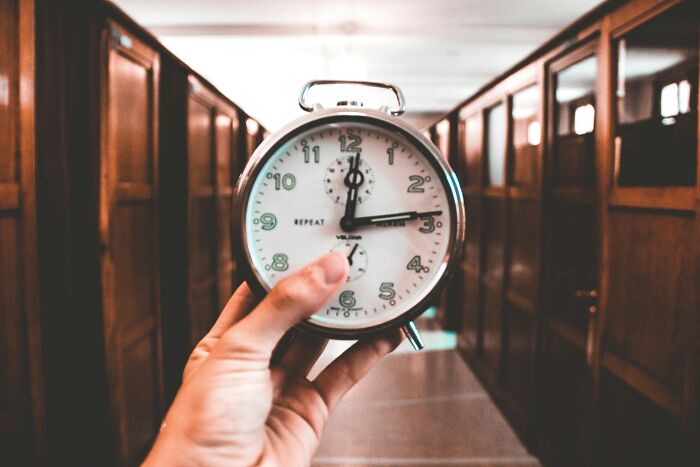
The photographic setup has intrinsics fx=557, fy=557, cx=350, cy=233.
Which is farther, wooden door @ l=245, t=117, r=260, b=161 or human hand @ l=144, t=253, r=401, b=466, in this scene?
wooden door @ l=245, t=117, r=260, b=161

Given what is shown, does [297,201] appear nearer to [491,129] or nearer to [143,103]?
[143,103]

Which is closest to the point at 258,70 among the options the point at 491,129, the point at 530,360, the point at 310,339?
the point at 491,129

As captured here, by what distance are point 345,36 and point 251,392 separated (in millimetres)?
5142

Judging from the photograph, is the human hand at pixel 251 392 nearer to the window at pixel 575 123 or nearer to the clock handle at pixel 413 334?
the clock handle at pixel 413 334

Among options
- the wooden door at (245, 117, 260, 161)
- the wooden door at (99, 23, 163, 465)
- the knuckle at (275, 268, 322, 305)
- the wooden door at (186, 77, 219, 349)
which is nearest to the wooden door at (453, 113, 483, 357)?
the wooden door at (245, 117, 260, 161)

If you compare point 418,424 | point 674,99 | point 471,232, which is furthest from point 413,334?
point 471,232

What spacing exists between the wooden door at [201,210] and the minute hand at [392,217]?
7.79 feet

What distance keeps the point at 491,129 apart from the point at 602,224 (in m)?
2.23

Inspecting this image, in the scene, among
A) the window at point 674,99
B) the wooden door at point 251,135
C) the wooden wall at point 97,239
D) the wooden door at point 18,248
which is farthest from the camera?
the wooden door at point 251,135

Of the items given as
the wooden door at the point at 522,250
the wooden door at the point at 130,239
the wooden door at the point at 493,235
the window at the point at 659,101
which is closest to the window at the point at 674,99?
the window at the point at 659,101

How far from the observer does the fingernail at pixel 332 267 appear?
2.33 ft

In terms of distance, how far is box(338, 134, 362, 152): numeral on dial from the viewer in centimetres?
79

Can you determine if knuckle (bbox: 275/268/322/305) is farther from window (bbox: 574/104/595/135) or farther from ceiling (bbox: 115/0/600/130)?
ceiling (bbox: 115/0/600/130)

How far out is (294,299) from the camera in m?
0.70
